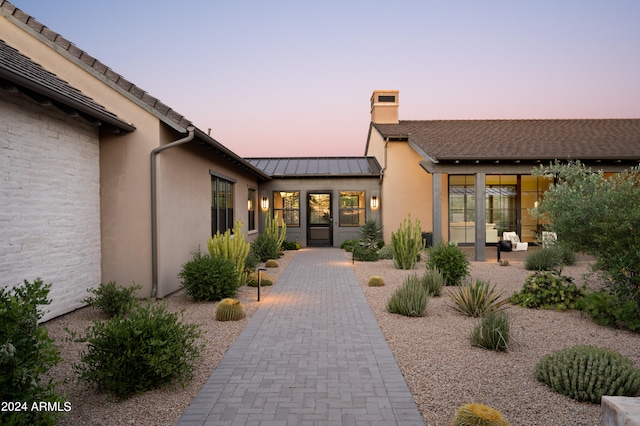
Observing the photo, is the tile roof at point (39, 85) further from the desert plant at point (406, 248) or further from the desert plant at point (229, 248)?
the desert plant at point (406, 248)

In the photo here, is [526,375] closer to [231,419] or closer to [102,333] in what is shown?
[231,419]

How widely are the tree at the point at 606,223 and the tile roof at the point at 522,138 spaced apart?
6667 millimetres

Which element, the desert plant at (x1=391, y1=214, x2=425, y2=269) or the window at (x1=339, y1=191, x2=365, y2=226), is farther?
the window at (x1=339, y1=191, x2=365, y2=226)

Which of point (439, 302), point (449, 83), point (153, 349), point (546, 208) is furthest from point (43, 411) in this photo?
point (449, 83)

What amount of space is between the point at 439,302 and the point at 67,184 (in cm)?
704

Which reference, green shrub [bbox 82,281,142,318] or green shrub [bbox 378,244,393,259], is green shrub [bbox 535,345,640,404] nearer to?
green shrub [bbox 82,281,142,318]

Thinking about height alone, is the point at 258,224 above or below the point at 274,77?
below

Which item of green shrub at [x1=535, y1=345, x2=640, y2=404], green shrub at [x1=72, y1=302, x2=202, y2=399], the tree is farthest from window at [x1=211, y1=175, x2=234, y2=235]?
green shrub at [x1=535, y1=345, x2=640, y2=404]

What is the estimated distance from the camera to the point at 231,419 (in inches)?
129

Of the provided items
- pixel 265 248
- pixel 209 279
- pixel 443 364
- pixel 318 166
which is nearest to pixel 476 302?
pixel 443 364

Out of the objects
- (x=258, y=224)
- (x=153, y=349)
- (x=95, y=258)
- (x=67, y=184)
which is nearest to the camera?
(x=153, y=349)

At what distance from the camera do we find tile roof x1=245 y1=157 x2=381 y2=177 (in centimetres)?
Result: 1944

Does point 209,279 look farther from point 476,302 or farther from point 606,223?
point 606,223

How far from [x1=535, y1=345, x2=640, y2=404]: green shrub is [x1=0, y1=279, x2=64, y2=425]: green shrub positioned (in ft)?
13.4
